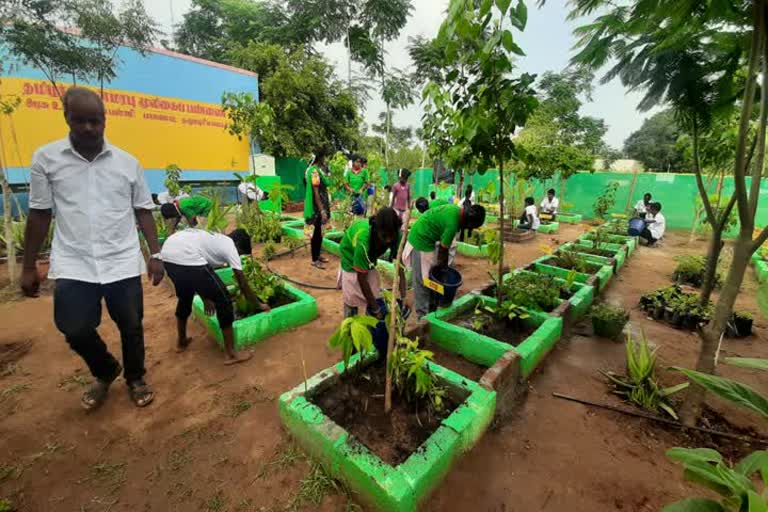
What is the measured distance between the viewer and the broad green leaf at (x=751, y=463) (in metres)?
0.97

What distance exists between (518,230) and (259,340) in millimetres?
7621

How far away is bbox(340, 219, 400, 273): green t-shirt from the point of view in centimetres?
251

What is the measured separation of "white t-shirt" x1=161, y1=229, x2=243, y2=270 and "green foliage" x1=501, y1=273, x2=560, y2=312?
2898 millimetres

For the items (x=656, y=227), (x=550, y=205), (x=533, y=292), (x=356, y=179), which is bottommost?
(x=533, y=292)

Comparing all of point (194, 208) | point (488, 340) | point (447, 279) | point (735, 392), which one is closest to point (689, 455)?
point (735, 392)

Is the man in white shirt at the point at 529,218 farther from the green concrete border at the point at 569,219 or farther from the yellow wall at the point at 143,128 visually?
the yellow wall at the point at 143,128

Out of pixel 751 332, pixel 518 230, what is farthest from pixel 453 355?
pixel 518 230

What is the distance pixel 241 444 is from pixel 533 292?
127 inches

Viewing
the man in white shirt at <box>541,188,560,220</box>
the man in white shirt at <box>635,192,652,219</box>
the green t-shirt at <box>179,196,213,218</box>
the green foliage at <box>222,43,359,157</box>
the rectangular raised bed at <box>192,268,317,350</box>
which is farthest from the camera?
the green foliage at <box>222,43,359,157</box>

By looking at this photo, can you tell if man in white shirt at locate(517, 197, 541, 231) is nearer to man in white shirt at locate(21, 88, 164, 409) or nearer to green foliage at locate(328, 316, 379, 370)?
green foliage at locate(328, 316, 379, 370)

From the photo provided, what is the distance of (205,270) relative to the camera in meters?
2.85

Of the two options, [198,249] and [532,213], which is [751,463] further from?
[532,213]

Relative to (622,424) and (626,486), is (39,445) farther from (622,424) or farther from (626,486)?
(622,424)

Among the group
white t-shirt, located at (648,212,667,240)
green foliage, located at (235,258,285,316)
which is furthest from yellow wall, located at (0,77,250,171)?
white t-shirt, located at (648,212,667,240)
